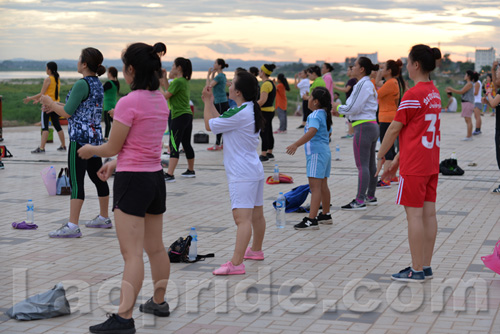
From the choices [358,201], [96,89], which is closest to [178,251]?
[96,89]

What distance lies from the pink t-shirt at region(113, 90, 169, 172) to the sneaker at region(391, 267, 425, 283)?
98.4 inches

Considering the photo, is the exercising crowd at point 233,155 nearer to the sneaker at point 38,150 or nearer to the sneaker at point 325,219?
the sneaker at point 325,219

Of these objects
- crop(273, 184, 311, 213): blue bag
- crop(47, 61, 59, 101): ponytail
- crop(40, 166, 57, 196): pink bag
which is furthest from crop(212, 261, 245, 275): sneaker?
crop(47, 61, 59, 101): ponytail

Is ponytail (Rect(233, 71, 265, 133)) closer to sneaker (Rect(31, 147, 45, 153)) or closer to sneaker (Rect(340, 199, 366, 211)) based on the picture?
sneaker (Rect(340, 199, 366, 211))

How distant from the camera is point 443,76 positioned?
11938 centimetres

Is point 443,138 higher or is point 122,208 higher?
point 122,208

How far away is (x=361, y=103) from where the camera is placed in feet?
31.2

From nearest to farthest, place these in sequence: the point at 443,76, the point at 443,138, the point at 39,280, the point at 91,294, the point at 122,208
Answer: the point at 122,208, the point at 91,294, the point at 39,280, the point at 443,138, the point at 443,76

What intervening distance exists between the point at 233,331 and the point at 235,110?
2.14m

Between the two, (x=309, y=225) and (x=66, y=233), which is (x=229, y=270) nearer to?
(x=309, y=225)

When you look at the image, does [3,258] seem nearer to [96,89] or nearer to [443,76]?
[96,89]

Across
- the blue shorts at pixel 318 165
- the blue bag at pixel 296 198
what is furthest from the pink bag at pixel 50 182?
the blue shorts at pixel 318 165

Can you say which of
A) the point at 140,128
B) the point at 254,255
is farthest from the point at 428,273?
the point at 140,128

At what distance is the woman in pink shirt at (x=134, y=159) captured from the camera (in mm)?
4785
